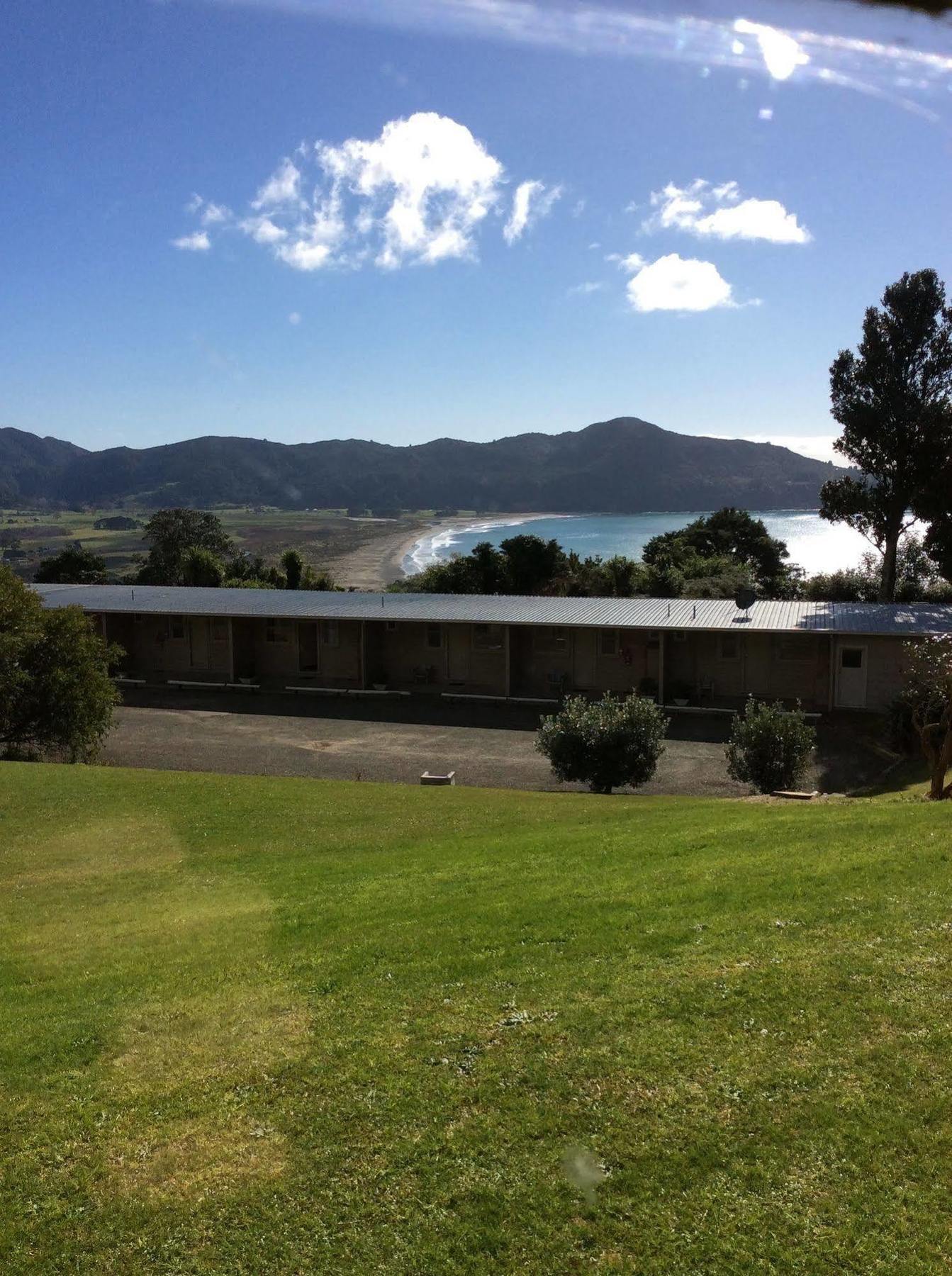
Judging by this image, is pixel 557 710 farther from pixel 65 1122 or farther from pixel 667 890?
pixel 65 1122

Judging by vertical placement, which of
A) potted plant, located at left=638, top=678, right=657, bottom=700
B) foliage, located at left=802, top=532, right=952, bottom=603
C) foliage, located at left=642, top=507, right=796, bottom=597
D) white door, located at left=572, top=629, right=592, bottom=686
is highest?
foliage, located at left=642, top=507, right=796, bottom=597

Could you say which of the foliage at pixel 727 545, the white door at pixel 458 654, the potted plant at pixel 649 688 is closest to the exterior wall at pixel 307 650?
the white door at pixel 458 654

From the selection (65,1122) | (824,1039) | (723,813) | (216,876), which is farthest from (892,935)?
(216,876)

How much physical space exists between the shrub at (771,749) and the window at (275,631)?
19546 mm

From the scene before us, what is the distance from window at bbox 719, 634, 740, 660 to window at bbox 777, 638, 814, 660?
1.19 metres

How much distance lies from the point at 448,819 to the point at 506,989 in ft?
25.3

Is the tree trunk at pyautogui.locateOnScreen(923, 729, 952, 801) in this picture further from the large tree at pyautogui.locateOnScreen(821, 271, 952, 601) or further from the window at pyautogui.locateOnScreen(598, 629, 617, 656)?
the large tree at pyautogui.locateOnScreen(821, 271, 952, 601)

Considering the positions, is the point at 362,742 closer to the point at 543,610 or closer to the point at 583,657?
the point at 583,657

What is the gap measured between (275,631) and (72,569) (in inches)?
1211

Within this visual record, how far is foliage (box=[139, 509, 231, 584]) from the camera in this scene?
72.7 meters

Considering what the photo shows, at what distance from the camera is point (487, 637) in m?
30.3

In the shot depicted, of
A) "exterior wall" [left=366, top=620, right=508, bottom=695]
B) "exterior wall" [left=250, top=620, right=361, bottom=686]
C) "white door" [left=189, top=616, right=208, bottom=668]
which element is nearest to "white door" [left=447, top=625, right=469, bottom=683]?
"exterior wall" [left=366, top=620, right=508, bottom=695]

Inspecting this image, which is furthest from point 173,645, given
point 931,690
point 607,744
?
point 931,690

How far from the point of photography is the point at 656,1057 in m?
5.14
